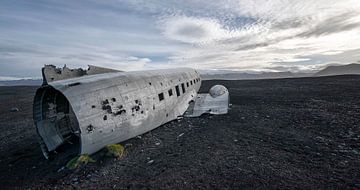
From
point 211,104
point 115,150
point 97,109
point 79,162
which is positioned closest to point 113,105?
point 97,109

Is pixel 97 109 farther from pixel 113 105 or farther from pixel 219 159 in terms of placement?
pixel 219 159

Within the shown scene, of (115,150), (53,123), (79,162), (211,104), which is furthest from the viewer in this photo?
(211,104)

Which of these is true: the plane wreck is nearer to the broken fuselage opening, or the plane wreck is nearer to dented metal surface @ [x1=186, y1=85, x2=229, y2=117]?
the broken fuselage opening

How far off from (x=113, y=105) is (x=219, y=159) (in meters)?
5.54

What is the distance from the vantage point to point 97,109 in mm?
9625

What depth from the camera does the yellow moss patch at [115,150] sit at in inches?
396

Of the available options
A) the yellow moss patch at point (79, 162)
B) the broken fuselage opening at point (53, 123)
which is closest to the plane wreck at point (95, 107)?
the broken fuselage opening at point (53, 123)

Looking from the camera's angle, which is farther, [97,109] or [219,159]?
[97,109]

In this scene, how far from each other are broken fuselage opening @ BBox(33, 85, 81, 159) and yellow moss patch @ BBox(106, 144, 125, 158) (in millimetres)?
1743

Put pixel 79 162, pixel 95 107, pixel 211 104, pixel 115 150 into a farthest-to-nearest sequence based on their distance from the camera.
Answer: pixel 211 104
pixel 115 150
pixel 95 107
pixel 79 162

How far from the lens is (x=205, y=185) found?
743 centimetres

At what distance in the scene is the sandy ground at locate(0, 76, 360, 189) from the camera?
25.1 ft

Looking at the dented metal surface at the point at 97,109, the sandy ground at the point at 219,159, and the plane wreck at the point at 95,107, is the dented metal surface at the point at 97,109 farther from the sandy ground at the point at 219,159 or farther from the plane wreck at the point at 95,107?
the sandy ground at the point at 219,159

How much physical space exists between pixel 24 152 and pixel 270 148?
1369cm
